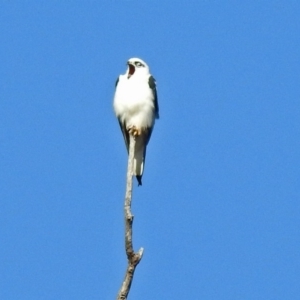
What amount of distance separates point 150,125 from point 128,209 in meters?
3.48

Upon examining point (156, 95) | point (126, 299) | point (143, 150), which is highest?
point (156, 95)

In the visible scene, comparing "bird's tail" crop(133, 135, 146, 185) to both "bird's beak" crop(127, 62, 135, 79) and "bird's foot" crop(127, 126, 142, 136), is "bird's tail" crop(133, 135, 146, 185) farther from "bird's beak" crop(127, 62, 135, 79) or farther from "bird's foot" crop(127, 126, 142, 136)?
"bird's beak" crop(127, 62, 135, 79)

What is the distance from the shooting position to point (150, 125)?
1143 cm

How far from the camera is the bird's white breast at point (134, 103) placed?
→ 11.4 metres

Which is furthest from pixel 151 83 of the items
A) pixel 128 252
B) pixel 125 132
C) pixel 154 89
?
pixel 128 252

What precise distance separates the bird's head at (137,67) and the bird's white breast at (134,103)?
0.14 m

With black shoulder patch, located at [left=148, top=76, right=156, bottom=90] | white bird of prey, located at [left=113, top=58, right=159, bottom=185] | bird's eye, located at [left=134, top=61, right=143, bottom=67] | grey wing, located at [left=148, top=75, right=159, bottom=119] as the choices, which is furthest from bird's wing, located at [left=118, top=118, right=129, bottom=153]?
bird's eye, located at [left=134, top=61, right=143, bottom=67]

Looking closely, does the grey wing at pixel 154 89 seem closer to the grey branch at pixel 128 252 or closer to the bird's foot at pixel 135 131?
the bird's foot at pixel 135 131

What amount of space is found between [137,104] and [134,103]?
4 centimetres

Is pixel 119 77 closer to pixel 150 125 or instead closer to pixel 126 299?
pixel 150 125

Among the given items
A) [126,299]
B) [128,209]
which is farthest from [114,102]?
[126,299]

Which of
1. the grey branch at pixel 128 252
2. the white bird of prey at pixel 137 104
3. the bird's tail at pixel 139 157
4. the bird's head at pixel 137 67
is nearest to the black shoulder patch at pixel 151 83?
the white bird of prey at pixel 137 104

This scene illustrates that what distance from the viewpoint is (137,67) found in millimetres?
11773

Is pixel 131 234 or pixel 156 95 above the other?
pixel 156 95
